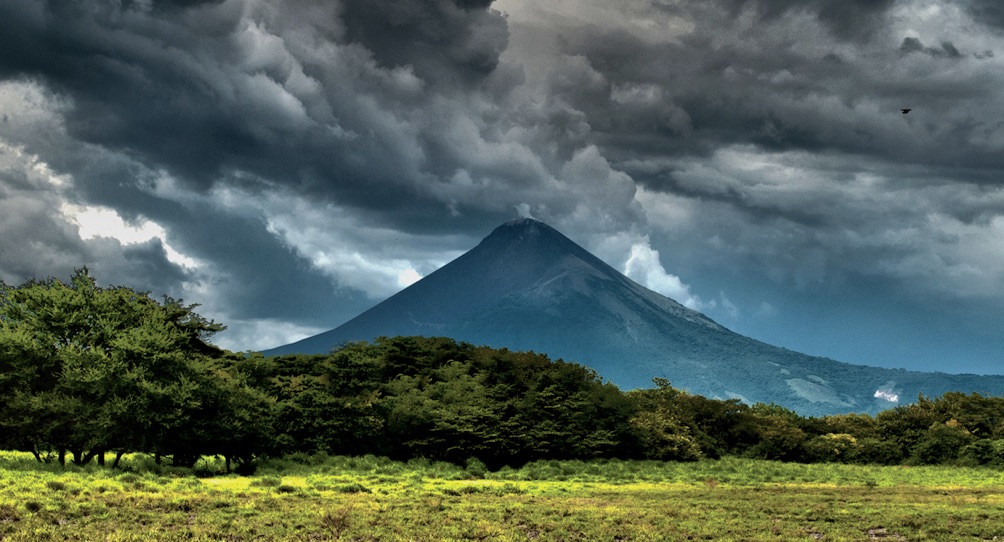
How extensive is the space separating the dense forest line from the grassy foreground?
308 cm

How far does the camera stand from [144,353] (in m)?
58.8

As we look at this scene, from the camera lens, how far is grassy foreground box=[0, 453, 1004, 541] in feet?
116

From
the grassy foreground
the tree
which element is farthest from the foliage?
the grassy foreground

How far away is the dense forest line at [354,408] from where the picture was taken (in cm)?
5794

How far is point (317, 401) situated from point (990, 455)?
7666cm

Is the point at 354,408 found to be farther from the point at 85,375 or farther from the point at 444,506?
the point at 444,506

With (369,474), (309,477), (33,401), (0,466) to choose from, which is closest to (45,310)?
(33,401)

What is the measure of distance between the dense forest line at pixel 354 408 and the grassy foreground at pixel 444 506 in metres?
3.08

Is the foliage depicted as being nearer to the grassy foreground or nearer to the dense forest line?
the dense forest line

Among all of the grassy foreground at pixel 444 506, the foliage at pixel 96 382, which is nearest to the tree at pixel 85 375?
the foliage at pixel 96 382

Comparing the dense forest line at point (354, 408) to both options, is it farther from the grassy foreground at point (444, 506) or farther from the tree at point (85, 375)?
the grassy foreground at point (444, 506)

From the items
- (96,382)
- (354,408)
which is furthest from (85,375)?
(354,408)

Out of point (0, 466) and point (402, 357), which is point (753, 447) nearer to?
point (402, 357)

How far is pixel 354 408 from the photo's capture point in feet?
257
